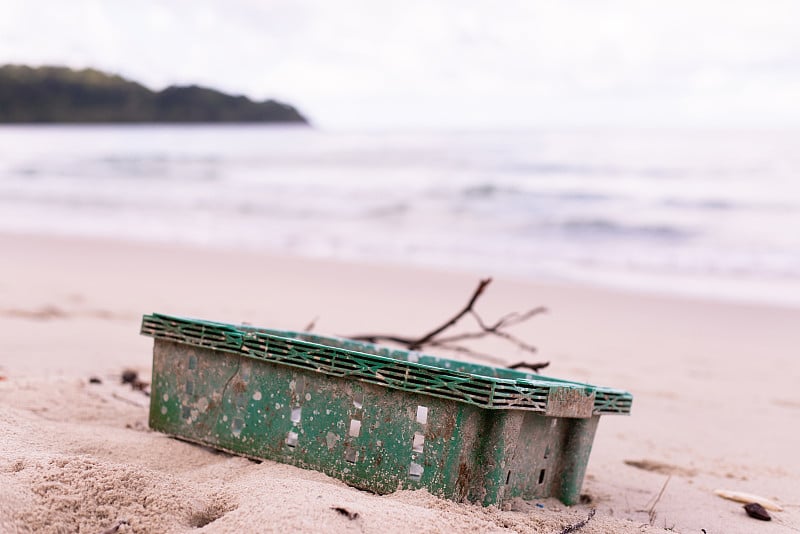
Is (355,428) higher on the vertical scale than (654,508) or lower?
higher

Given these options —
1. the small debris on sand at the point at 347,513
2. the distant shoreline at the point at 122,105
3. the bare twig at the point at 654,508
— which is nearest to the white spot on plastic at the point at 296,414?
the small debris on sand at the point at 347,513

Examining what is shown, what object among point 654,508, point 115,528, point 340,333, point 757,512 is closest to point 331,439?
point 115,528

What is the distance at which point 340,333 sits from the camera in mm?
6355

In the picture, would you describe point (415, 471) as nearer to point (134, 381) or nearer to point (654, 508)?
point (654, 508)

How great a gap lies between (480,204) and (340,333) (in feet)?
35.4

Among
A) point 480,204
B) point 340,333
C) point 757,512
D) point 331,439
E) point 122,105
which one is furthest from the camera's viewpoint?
point 122,105

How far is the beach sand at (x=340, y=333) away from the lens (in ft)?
7.25

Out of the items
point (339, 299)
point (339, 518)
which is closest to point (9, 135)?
point (339, 299)

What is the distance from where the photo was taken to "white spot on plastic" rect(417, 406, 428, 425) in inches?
94.8

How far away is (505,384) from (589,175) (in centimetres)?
1938

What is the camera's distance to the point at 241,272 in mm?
9234

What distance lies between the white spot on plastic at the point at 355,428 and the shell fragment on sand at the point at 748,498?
1573mm

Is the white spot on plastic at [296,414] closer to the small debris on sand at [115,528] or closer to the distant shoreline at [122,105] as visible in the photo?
the small debris on sand at [115,528]

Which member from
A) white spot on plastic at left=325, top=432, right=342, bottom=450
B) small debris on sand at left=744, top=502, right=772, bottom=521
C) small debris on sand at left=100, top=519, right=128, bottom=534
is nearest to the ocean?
small debris on sand at left=744, top=502, right=772, bottom=521
